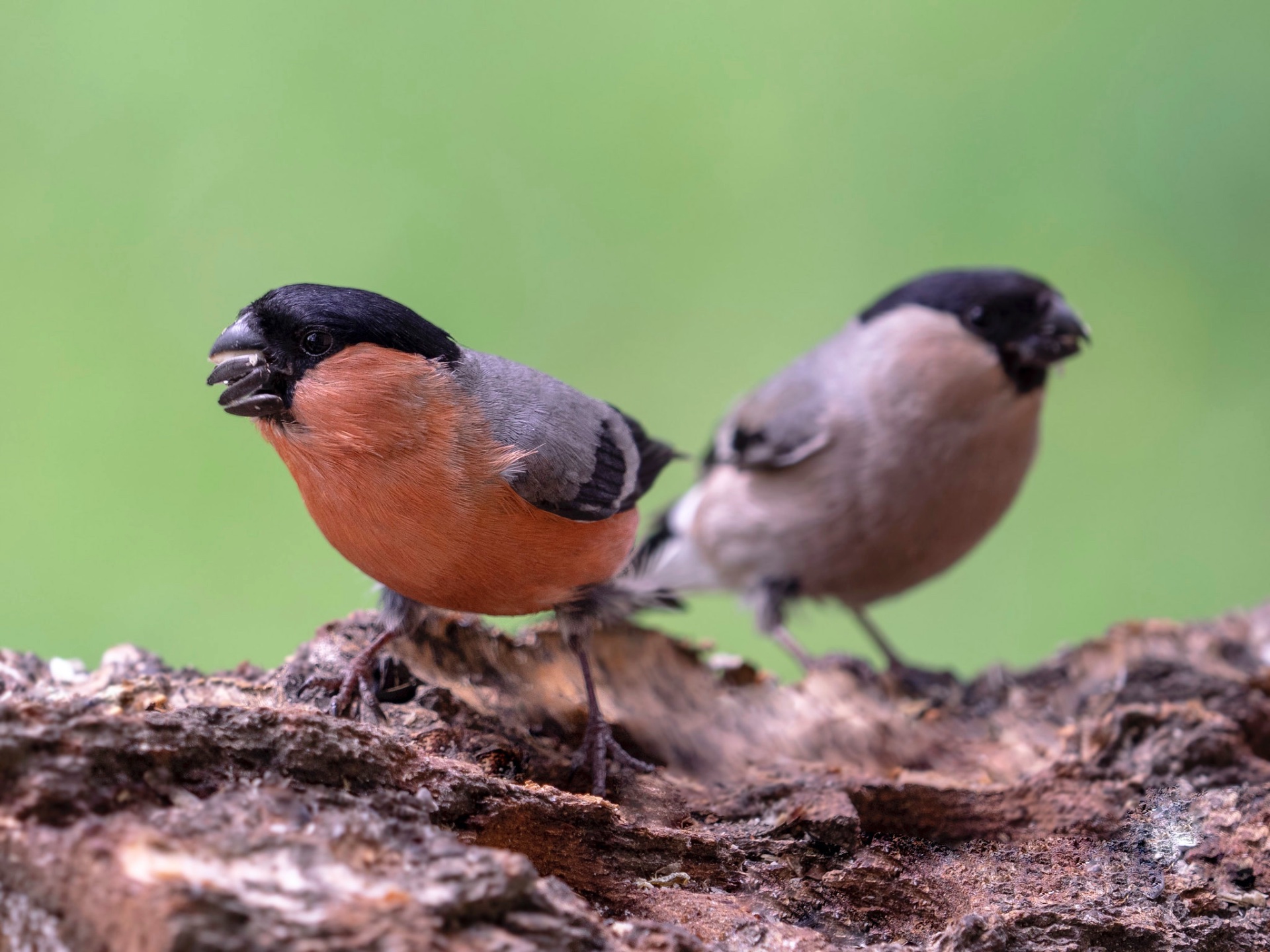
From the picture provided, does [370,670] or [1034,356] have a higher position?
[1034,356]

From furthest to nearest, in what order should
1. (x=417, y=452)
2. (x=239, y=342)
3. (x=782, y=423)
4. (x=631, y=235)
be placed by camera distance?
(x=631, y=235) → (x=782, y=423) → (x=417, y=452) → (x=239, y=342)

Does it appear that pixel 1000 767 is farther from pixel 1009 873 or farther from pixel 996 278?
pixel 996 278

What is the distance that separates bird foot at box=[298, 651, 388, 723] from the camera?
2533mm

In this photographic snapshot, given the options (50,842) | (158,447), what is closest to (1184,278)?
(158,447)

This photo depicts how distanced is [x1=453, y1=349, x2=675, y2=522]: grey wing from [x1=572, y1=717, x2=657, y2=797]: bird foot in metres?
0.59

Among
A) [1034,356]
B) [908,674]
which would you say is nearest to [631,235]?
[1034,356]

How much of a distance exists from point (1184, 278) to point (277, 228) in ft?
15.4

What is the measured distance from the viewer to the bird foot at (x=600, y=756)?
2.71 meters

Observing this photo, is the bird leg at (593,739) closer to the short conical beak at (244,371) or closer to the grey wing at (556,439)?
the grey wing at (556,439)

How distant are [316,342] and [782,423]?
2.87 metres

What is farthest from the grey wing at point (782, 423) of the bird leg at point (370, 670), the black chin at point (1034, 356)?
the bird leg at point (370, 670)

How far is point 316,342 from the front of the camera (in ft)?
7.32

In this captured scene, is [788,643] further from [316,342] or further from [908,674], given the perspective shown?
[316,342]

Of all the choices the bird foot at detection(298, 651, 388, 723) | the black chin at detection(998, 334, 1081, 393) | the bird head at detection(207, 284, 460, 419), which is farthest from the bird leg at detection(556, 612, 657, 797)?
the black chin at detection(998, 334, 1081, 393)
